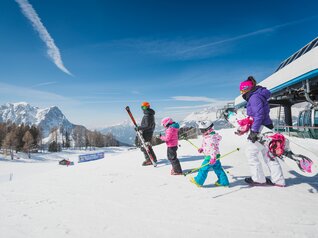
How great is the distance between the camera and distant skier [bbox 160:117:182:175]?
562 centimetres

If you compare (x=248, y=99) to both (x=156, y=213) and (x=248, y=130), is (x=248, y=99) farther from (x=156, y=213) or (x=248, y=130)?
(x=156, y=213)

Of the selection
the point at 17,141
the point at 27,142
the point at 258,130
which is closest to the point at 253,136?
the point at 258,130

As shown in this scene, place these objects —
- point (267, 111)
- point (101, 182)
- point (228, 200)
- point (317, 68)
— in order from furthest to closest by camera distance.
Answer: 1. point (317, 68)
2. point (101, 182)
3. point (267, 111)
4. point (228, 200)

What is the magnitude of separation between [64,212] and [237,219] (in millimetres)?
2567

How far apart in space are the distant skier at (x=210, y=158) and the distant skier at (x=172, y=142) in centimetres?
107

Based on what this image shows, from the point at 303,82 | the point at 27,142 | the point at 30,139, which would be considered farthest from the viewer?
the point at 30,139

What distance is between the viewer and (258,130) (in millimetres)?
4078

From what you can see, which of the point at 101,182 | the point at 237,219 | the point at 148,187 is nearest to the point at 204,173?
the point at 148,187

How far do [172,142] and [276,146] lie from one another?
8.12 feet

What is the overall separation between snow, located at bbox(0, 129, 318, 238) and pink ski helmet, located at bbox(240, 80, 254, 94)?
2010 mm

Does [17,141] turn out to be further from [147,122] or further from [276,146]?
[276,146]

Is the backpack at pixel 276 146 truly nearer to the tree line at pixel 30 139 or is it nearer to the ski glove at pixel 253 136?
the ski glove at pixel 253 136

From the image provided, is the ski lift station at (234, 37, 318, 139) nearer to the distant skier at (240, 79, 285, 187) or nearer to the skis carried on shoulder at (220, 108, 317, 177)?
the skis carried on shoulder at (220, 108, 317, 177)

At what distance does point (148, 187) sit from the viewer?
452cm
